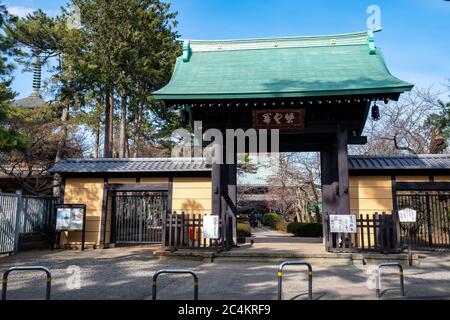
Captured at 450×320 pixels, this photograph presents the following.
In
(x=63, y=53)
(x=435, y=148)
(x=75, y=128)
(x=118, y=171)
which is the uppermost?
(x=63, y=53)

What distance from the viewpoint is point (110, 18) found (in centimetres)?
2100

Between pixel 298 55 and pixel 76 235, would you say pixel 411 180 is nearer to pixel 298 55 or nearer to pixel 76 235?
→ pixel 298 55

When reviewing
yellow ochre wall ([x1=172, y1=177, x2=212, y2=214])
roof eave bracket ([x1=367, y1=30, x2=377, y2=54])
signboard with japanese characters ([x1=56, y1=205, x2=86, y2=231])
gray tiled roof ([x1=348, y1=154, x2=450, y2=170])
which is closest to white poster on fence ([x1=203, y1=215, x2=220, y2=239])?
yellow ochre wall ([x1=172, y1=177, x2=212, y2=214])

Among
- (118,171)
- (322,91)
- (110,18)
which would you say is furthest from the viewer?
(110,18)

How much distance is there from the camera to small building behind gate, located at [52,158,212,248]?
1472 cm

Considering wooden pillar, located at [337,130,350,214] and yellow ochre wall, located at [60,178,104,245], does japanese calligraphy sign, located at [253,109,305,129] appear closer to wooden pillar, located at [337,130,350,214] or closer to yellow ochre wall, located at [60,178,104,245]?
wooden pillar, located at [337,130,350,214]

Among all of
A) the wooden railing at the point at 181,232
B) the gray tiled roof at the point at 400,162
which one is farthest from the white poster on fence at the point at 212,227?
the gray tiled roof at the point at 400,162

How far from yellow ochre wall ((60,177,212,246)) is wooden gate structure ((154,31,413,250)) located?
1.25m

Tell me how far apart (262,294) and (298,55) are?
9.89 m

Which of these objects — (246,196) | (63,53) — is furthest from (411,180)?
(246,196)

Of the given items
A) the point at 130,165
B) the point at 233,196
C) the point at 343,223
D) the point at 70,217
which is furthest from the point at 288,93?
the point at 70,217

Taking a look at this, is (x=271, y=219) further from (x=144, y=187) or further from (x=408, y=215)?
(x=408, y=215)

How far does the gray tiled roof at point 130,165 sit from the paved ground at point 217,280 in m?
4.04

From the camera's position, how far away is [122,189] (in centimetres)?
1498
